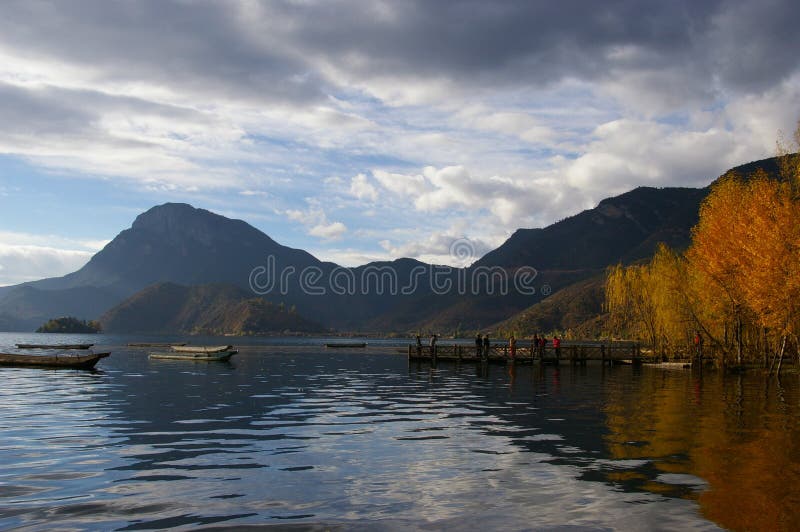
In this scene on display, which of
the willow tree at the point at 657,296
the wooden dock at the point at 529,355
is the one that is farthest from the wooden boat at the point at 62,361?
the willow tree at the point at 657,296

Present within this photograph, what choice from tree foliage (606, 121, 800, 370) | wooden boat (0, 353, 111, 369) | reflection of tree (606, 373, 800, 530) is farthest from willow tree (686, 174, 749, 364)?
wooden boat (0, 353, 111, 369)

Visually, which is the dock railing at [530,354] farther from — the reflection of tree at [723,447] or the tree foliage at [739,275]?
the reflection of tree at [723,447]

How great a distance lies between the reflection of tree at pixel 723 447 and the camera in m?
13.9

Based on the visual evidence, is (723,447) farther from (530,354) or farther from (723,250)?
(530,354)

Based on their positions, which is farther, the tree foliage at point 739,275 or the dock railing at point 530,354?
the dock railing at point 530,354

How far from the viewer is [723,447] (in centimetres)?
2084

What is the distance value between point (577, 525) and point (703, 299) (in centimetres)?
5434

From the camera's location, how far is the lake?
13.5 meters

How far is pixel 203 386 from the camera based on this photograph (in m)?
47.1

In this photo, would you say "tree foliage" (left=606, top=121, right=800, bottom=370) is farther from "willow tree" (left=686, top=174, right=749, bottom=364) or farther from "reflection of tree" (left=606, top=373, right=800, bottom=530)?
"reflection of tree" (left=606, top=373, right=800, bottom=530)

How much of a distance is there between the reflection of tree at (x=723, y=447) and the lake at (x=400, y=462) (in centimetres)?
8

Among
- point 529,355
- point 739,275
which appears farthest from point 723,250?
point 529,355

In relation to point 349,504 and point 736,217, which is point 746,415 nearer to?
point 349,504

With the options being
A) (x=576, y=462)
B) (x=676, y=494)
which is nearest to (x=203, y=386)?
(x=576, y=462)
